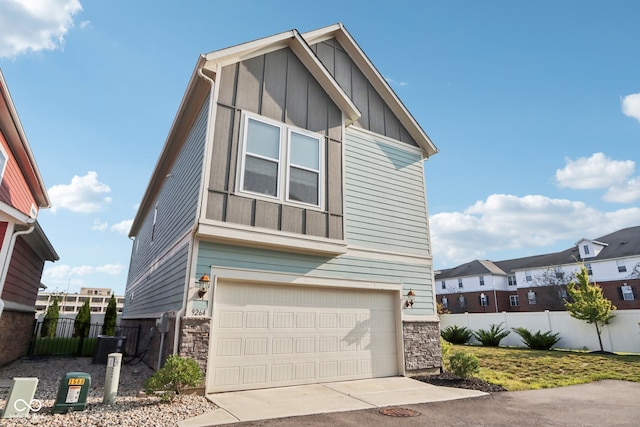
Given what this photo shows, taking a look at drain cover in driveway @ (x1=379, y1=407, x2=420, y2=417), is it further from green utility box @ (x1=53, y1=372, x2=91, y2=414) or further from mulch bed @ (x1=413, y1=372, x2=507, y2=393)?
green utility box @ (x1=53, y1=372, x2=91, y2=414)

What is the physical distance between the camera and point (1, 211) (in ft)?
20.2

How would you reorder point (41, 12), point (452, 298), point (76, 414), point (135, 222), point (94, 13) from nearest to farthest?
1. point (76, 414)
2. point (41, 12)
3. point (94, 13)
4. point (135, 222)
5. point (452, 298)

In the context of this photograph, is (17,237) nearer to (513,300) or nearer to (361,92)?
Answer: (361,92)

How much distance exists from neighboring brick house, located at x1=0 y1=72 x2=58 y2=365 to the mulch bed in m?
9.27

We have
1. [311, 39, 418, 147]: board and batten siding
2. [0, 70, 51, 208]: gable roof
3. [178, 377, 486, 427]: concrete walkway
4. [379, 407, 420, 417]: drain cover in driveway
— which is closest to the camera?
[178, 377, 486, 427]: concrete walkway

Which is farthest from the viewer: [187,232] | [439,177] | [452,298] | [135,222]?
[452,298]

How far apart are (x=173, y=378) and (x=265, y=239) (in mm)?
2955

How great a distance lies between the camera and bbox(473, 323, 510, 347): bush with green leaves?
59.9ft

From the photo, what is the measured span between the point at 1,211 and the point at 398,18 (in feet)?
36.7

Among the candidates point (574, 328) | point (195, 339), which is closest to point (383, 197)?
point (195, 339)

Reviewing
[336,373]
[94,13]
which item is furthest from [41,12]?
[336,373]

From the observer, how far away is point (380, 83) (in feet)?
35.7

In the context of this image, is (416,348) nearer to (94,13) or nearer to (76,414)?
(76,414)

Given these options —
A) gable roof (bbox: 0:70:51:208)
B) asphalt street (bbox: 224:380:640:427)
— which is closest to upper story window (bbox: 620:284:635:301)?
asphalt street (bbox: 224:380:640:427)
